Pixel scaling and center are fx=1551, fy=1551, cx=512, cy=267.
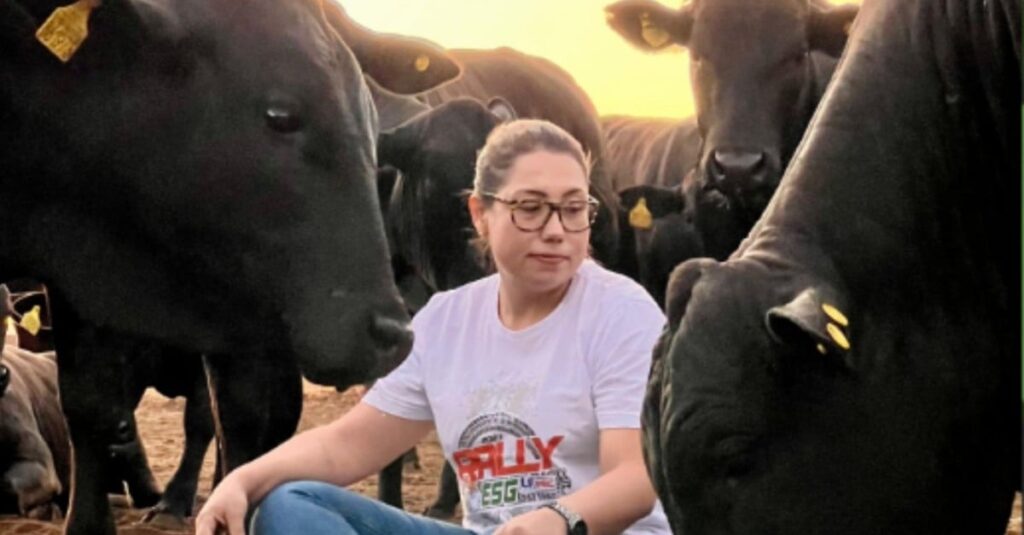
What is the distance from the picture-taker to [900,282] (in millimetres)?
1630

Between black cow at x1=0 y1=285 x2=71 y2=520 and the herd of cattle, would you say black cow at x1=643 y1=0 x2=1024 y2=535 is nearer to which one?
the herd of cattle

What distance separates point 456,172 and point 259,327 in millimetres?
2152

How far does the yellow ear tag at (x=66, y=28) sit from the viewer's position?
8.98ft

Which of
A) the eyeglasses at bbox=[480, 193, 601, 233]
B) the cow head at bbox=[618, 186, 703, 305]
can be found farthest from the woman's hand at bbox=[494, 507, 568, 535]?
the cow head at bbox=[618, 186, 703, 305]

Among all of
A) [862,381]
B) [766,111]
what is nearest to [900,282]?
[862,381]

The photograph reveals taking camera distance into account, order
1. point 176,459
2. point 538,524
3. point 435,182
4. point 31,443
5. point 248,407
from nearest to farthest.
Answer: point 538,524 < point 248,407 < point 31,443 < point 435,182 < point 176,459

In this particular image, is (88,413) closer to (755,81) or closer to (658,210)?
(755,81)

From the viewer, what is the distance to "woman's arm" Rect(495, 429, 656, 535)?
194 centimetres

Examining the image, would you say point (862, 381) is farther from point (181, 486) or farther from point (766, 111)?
point (181, 486)

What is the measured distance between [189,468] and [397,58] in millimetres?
1693

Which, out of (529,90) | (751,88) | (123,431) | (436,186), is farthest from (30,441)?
(529,90)

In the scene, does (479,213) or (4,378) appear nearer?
(479,213)

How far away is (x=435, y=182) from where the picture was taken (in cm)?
510

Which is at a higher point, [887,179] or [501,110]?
[887,179]
